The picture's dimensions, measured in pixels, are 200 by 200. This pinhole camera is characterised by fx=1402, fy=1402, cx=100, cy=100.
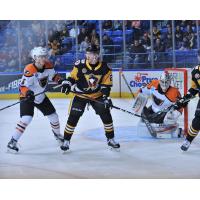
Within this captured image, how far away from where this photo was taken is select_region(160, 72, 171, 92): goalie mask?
8.53 m

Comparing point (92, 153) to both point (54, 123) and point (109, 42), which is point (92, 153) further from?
point (109, 42)

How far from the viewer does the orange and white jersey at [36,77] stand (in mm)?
8516

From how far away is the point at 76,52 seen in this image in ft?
27.9

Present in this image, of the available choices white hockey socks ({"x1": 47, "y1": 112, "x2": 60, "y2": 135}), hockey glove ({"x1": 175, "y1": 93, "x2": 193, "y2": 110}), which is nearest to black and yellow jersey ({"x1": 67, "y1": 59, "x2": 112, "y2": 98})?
white hockey socks ({"x1": 47, "y1": 112, "x2": 60, "y2": 135})

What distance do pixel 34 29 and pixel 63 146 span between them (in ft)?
2.40

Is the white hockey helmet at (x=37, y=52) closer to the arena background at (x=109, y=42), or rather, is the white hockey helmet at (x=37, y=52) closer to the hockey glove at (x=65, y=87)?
the arena background at (x=109, y=42)

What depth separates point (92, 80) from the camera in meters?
8.55

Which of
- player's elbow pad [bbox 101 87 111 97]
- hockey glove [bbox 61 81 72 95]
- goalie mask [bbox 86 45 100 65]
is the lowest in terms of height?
player's elbow pad [bbox 101 87 111 97]

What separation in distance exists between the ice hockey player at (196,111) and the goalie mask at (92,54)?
1.94 feet

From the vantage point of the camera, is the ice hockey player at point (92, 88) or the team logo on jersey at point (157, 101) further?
the team logo on jersey at point (157, 101)

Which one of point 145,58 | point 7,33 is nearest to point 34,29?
point 7,33

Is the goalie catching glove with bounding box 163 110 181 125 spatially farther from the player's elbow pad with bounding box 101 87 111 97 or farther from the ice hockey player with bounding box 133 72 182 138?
the player's elbow pad with bounding box 101 87 111 97

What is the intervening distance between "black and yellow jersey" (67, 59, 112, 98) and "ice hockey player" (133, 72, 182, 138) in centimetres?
22

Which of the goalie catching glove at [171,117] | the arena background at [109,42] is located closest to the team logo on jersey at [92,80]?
the arena background at [109,42]
